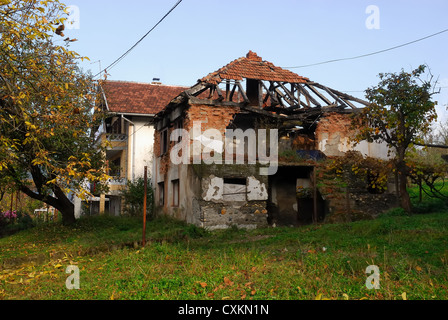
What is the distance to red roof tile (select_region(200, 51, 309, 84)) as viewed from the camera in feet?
62.4

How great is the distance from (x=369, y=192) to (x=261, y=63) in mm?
7995

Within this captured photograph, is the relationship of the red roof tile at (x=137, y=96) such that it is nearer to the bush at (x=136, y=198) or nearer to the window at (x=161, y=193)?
the bush at (x=136, y=198)

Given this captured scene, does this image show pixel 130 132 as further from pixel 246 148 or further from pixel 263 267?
pixel 263 267

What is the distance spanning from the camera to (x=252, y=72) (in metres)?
20.0

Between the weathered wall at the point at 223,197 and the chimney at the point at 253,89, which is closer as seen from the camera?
the weathered wall at the point at 223,197

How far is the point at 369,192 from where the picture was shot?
1744 cm

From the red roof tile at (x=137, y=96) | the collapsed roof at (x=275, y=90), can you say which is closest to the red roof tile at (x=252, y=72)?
the collapsed roof at (x=275, y=90)

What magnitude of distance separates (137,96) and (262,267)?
69.8 feet

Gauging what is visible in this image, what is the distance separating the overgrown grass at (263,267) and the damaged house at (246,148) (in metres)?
2.70

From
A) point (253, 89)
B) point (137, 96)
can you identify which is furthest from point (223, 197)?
point (137, 96)

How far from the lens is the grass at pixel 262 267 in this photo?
661 cm

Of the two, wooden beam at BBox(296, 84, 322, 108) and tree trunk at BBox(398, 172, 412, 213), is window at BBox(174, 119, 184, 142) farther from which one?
tree trunk at BBox(398, 172, 412, 213)
